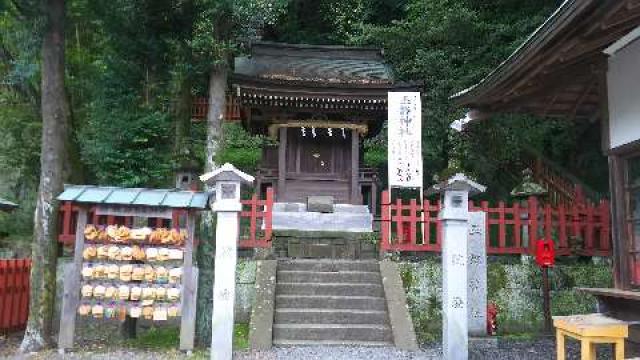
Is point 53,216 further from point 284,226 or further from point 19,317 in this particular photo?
point 284,226

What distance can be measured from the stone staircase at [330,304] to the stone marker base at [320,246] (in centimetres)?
110

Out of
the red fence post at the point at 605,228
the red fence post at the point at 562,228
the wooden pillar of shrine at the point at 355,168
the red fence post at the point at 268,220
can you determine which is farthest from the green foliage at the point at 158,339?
the red fence post at the point at 605,228

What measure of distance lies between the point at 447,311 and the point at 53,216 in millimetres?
5815

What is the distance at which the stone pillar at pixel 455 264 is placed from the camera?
7.16 metres

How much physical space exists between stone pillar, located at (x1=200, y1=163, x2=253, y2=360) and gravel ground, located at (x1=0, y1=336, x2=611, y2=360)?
376mm

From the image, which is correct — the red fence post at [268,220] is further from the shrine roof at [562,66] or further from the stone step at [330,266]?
the shrine roof at [562,66]

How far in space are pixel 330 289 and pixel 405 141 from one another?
14.3ft

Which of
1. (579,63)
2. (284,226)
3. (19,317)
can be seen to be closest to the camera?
(579,63)

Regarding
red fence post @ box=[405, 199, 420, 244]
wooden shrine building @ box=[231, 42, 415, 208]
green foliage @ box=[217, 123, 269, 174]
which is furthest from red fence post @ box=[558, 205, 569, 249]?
green foliage @ box=[217, 123, 269, 174]

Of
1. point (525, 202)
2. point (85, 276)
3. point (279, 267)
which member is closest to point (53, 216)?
point (85, 276)

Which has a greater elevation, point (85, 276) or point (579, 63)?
point (579, 63)

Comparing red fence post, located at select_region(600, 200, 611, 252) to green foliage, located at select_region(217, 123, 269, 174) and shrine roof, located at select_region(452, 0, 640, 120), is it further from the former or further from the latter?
green foliage, located at select_region(217, 123, 269, 174)

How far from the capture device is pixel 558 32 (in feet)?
16.6

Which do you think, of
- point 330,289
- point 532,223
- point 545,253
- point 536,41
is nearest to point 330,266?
point 330,289
